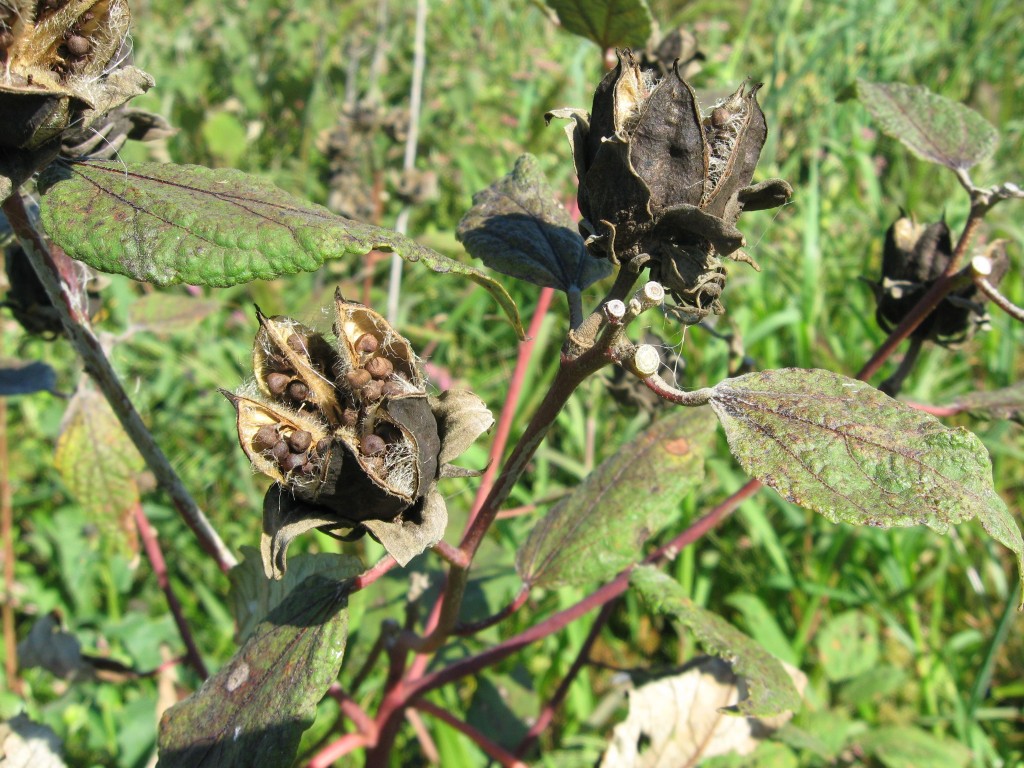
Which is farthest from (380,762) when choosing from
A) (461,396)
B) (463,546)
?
(461,396)

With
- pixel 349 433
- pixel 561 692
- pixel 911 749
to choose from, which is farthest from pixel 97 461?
pixel 911 749

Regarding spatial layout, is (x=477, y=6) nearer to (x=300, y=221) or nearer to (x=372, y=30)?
(x=372, y=30)

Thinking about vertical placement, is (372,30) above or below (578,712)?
above

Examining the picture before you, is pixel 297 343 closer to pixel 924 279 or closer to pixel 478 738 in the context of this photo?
pixel 478 738

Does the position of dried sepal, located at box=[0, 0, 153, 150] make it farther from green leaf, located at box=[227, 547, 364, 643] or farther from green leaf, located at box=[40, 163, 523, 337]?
green leaf, located at box=[227, 547, 364, 643]

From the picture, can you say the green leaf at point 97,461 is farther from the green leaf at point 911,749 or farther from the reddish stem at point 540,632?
the green leaf at point 911,749

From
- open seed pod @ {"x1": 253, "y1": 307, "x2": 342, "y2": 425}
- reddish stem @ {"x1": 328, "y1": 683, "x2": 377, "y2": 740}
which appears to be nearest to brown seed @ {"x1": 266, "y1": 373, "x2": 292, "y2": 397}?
open seed pod @ {"x1": 253, "y1": 307, "x2": 342, "y2": 425}

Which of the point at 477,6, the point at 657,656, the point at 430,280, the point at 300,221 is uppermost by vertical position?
the point at 300,221

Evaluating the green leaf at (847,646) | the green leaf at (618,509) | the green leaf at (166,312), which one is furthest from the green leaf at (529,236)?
the green leaf at (847,646)
